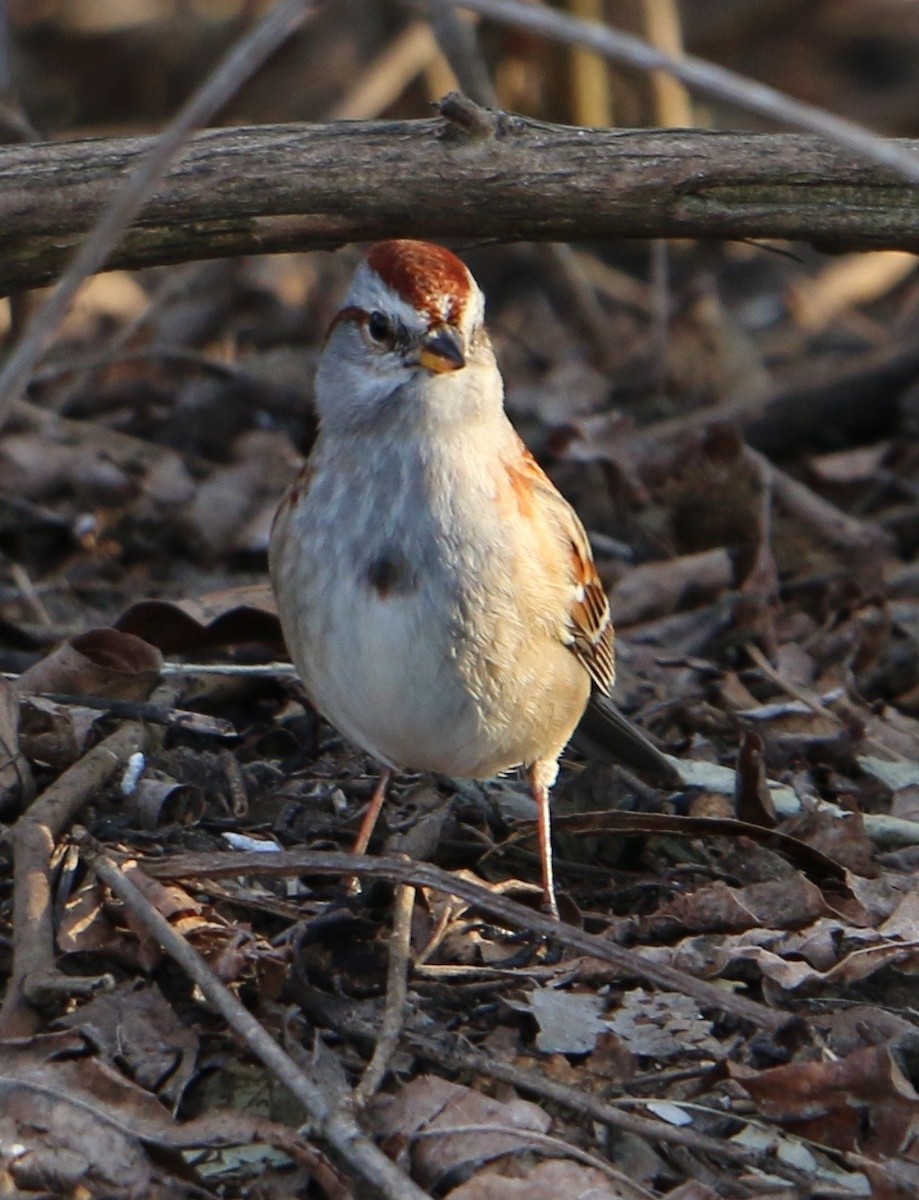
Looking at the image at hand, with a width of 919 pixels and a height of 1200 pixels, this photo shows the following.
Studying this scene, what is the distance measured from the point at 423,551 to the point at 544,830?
2.76 ft

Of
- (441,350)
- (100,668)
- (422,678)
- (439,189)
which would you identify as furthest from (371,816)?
(439,189)

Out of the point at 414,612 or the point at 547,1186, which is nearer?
the point at 547,1186

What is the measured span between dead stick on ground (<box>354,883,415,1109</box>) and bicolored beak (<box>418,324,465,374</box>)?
1127mm

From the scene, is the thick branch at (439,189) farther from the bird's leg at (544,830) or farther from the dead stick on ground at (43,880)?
the bird's leg at (544,830)

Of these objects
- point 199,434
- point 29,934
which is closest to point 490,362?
point 29,934

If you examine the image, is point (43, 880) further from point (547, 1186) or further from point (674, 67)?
point (674, 67)

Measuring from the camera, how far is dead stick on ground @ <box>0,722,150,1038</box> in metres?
3.35

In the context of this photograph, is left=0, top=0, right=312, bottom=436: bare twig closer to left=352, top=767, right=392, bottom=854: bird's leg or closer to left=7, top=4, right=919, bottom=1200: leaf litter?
left=7, top=4, right=919, bottom=1200: leaf litter

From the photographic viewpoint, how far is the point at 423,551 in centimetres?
389

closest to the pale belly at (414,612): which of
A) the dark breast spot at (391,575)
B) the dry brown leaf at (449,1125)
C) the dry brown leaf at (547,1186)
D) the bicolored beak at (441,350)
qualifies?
the dark breast spot at (391,575)

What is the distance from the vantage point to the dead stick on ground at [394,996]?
10.6 feet

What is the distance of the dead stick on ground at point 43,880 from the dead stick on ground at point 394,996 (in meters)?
0.55

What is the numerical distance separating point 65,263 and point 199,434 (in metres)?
2.64

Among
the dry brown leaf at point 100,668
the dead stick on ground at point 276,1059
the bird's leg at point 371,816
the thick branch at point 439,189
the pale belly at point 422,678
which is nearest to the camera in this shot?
the dead stick on ground at point 276,1059
